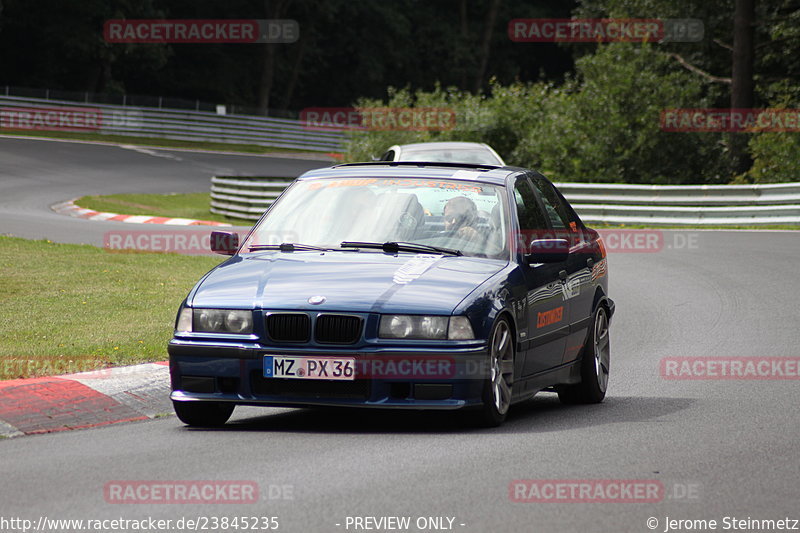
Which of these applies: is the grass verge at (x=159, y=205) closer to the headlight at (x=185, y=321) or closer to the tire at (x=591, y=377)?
the tire at (x=591, y=377)

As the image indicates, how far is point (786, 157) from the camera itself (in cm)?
3070

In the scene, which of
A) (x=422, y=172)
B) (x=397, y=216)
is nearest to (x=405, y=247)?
(x=397, y=216)

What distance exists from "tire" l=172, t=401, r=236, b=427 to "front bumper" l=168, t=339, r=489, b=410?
0.99 feet

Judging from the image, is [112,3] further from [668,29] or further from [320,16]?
[668,29]

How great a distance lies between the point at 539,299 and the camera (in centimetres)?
842

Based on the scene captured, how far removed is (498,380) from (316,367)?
3.64 feet

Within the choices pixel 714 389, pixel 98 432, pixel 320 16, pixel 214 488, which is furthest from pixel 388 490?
pixel 320 16

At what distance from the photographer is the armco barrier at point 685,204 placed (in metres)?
26.3

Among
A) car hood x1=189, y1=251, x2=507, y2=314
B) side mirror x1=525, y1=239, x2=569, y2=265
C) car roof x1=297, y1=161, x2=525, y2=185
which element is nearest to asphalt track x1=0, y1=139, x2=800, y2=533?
car hood x1=189, y1=251, x2=507, y2=314

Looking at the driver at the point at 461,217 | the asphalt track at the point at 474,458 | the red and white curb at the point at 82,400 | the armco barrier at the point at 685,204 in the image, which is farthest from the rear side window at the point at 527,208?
the armco barrier at the point at 685,204

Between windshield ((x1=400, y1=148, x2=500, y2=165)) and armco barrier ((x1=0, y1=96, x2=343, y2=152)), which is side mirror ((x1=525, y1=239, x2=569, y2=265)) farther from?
armco barrier ((x1=0, y1=96, x2=343, y2=152))

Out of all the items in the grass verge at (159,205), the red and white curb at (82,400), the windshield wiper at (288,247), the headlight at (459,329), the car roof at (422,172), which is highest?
the car roof at (422,172)

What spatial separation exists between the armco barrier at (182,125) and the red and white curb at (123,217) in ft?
72.6

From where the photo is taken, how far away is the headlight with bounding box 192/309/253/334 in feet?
24.5
